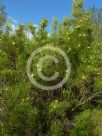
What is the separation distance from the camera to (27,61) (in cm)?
973

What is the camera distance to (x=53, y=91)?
9898 mm

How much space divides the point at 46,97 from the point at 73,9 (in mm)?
2242

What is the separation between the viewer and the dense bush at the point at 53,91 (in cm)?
943

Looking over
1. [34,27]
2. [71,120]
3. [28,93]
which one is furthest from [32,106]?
[34,27]

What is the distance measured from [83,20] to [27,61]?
1620 mm

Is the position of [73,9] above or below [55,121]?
above

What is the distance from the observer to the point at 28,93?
9.58 metres

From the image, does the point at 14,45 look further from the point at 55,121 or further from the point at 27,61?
the point at 55,121

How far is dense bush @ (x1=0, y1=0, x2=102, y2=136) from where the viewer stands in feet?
30.9

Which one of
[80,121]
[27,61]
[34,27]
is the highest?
[34,27]

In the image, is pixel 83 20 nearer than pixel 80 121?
No

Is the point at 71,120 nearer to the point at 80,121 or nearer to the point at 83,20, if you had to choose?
the point at 80,121

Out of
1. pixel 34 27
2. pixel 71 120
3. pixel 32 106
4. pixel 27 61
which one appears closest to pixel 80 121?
pixel 71 120

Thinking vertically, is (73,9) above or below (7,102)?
above
